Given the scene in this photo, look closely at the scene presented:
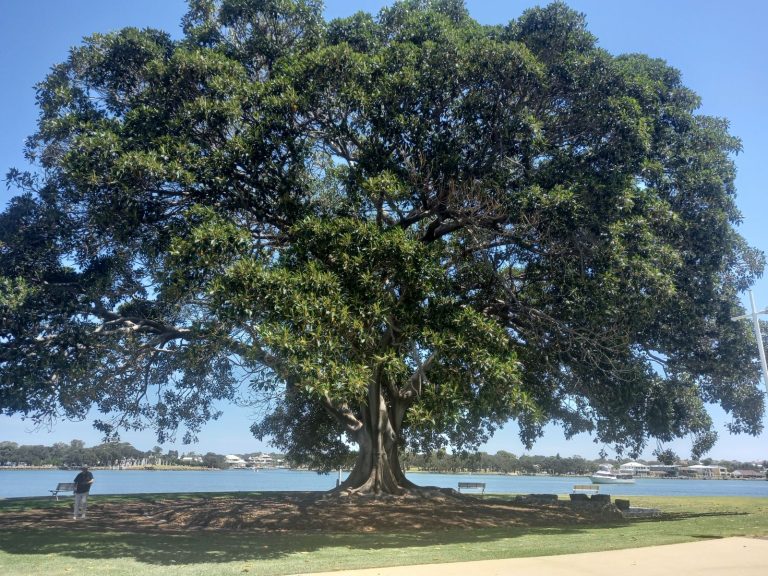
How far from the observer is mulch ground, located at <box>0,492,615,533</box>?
50.8ft

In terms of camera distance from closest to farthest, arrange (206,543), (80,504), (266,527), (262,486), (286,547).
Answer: (286,547) < (206,543) < (266,527) < (80,504) < (262,486)

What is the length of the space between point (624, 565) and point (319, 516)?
353 inches

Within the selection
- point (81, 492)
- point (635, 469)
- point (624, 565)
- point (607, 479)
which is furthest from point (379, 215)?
point (635, 469)

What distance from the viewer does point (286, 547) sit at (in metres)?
11.9

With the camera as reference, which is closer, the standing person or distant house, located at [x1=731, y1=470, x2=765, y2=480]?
the standing person

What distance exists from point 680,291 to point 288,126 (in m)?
11.1

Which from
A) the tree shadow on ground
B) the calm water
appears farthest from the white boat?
the tree shadow on ground

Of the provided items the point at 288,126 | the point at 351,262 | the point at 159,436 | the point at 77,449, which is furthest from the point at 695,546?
the point at 77,449

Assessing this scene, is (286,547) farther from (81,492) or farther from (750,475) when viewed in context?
(750,475)

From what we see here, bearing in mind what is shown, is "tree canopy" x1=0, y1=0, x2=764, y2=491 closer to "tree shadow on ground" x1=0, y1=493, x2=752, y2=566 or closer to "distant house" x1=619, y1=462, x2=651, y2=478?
"tree shadow on ground" x1=0, y1=493, x2=752, y2=566

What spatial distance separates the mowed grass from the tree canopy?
2.75m

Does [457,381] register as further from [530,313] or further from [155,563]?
[155,563]

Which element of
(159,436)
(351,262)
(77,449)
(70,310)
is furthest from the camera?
(77,449)

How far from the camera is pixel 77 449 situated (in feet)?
282
